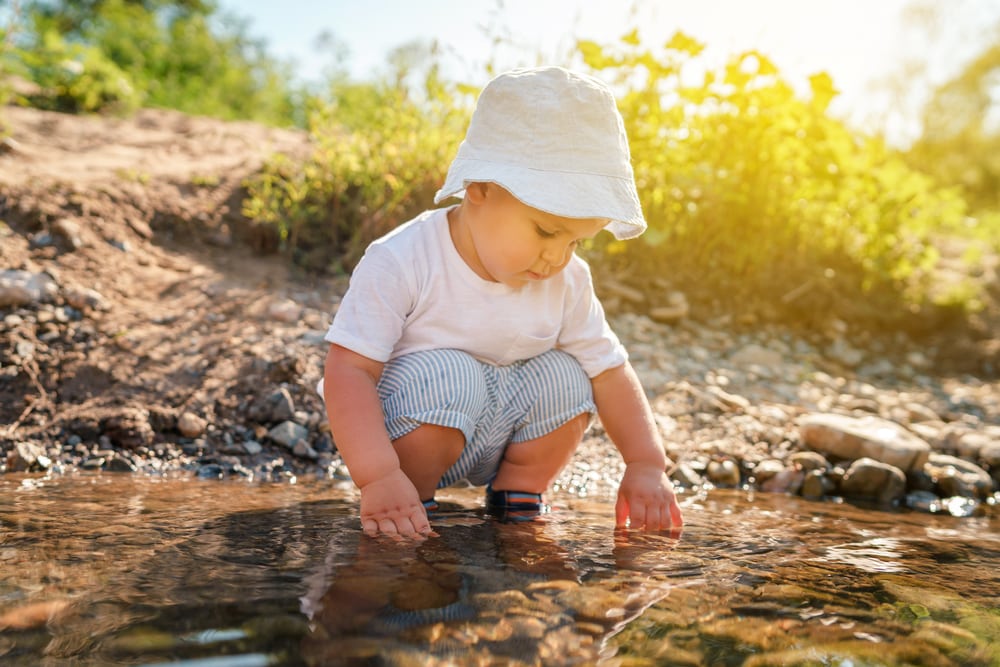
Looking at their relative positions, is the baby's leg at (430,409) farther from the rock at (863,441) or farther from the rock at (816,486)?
the rock at (863,441)

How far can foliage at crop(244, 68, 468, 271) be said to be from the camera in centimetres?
439

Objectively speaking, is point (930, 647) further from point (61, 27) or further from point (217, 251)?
point (61, 27)

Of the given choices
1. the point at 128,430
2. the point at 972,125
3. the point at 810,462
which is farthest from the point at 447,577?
the point at 972,125

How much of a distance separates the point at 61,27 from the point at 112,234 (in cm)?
1011

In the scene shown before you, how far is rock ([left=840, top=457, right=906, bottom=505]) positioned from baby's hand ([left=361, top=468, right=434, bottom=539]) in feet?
Result: 6.36

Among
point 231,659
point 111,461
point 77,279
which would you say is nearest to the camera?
point 231,659

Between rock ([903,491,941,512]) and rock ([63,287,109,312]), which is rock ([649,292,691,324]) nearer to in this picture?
rock ([903,491,941,512])

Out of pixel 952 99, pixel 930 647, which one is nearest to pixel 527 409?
pixel 930 647

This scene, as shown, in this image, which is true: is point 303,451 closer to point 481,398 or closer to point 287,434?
point 287,434

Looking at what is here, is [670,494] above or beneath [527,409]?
beneath

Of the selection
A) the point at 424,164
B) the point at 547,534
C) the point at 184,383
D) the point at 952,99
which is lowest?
the point at 547,534

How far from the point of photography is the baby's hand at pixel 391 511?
2.00m

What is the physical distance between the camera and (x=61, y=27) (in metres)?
12.3

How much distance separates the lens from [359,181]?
450 cm
